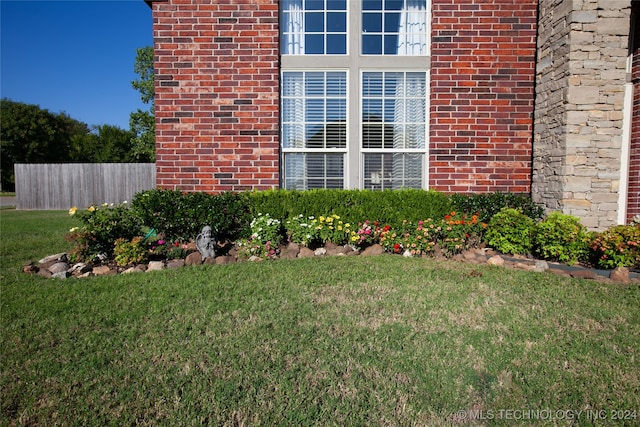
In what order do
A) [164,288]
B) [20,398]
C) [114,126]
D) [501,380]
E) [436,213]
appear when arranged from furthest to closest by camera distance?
[114,126], [436,213], [164,288], [501,380], [20,398]

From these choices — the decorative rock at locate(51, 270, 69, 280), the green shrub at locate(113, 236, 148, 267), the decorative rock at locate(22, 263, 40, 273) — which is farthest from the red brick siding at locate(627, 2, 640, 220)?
the decorative rock at locate(22, 263, 40, 273)

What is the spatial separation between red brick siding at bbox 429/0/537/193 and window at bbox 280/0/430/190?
0.93 feet

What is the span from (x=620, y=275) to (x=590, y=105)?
8.58 feet

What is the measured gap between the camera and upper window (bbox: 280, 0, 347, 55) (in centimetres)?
664

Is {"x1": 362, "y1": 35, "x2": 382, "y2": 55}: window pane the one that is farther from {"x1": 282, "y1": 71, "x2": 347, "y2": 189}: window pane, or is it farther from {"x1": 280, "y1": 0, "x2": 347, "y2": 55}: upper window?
{"x1": 282, "y1": 71, "x2": 347, "y2": 189}: window pane

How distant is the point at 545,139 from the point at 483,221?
1.68 meters

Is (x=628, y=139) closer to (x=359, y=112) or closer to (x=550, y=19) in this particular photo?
(x=550, y=19)

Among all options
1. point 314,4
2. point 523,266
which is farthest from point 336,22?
point 523,266

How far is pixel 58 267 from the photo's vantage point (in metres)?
5.11

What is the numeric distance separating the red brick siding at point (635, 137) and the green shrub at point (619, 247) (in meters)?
1.69

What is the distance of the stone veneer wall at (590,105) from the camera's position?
18.2ft

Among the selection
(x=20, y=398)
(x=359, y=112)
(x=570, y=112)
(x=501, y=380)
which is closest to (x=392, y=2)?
(x=359, y=112)

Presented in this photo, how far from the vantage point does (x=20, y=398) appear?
232 centimetres

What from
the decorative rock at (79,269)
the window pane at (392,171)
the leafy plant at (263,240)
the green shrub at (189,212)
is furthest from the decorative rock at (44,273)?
the window pane at (392,171)
